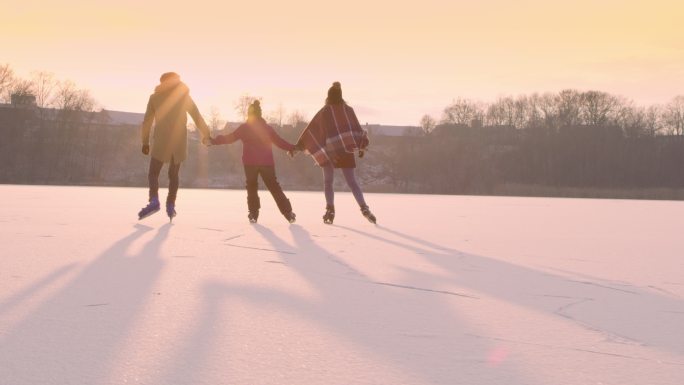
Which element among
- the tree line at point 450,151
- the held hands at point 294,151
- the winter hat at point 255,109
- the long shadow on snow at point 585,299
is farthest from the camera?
the tree line at point 450,151

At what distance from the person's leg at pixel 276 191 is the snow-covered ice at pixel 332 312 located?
2177mm

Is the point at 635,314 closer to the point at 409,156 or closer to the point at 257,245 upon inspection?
the point at 257,245

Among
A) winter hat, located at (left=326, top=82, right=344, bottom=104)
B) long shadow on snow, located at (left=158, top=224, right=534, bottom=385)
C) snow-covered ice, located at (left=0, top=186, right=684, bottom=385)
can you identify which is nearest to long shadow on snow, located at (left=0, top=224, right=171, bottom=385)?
snow-covered ice, located at (left=0, top=186, right=684, bottom=385)

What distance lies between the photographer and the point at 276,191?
7.82 metres

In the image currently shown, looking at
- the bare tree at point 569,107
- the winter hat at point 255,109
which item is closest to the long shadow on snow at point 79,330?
the winter hat at point 255,109

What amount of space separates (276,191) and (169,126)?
1.63 m

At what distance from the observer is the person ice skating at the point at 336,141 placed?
779cm

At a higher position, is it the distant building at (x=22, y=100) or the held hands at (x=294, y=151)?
the distant building at (x=22, y=100)

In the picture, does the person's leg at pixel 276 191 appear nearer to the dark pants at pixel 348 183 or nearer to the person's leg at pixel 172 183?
the dark pants at pixel 348 183

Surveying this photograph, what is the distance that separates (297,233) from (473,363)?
4.62 m

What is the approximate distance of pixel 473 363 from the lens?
1869mm

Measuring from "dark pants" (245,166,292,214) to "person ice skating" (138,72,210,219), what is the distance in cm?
74

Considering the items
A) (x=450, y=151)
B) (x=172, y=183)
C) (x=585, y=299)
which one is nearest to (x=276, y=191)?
(x=172, y=183)

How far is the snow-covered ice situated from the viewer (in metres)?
1.79
